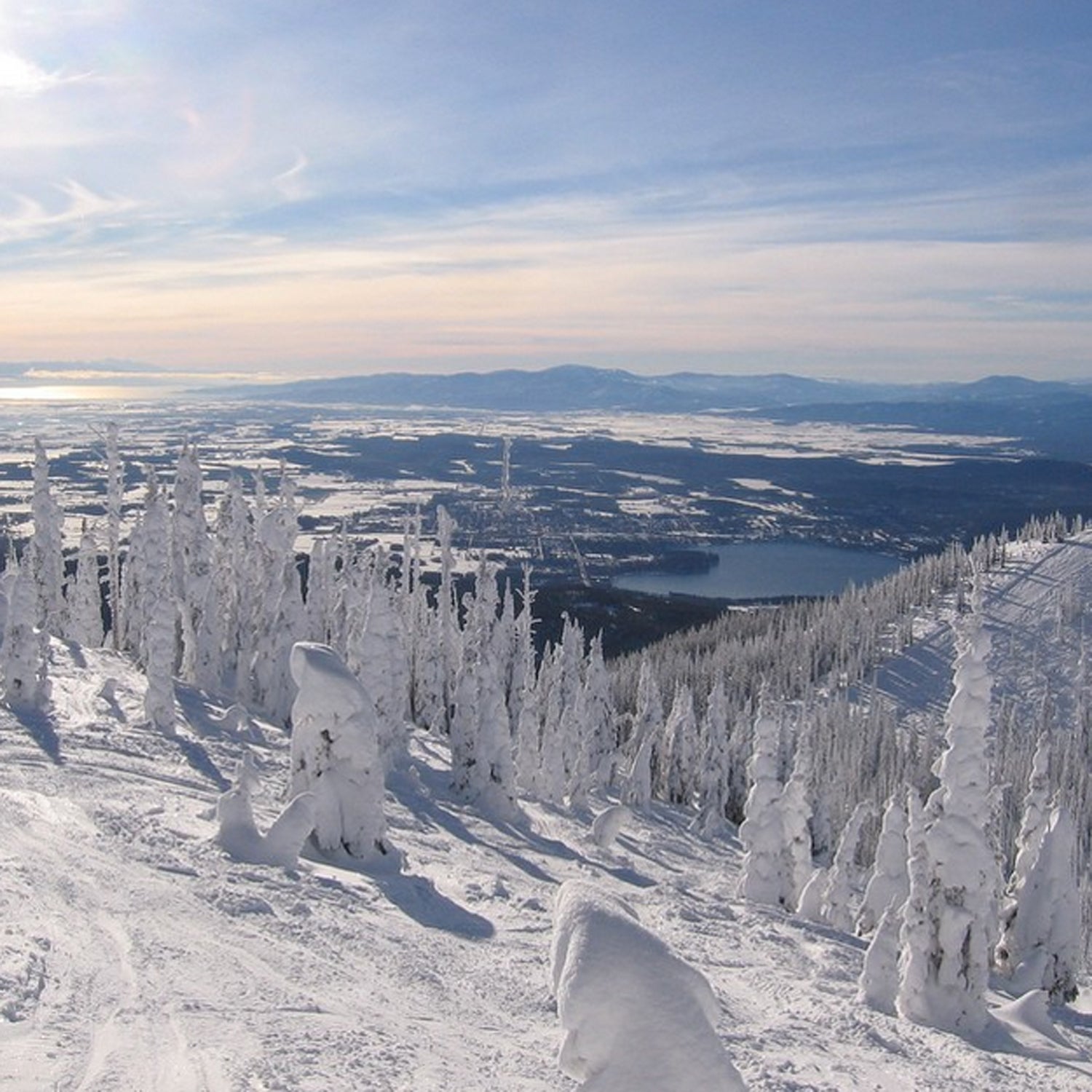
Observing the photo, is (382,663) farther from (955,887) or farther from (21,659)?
(955,887)

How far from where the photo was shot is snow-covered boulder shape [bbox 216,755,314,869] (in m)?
18.8

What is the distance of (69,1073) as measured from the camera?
33.1ft

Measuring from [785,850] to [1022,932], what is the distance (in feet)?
28.1

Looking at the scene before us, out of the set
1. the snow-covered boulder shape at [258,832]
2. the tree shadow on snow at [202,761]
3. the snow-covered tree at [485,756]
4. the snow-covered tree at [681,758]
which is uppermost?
the snow-covered boulder shape at [258,832]

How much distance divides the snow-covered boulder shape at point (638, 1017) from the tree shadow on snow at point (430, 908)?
1122cm

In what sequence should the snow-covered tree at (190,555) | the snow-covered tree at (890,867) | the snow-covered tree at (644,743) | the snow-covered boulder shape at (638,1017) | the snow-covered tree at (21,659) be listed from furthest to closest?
the snow-covered tree at (644,743)
the snow-covered tree at (190,555)
the snow-covered tree at (890,867)
the snow-covered tree at (21,659)
the snow-covered boulder shape at (638,1017)

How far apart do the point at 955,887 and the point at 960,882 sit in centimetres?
17

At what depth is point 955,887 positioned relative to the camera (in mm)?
21625

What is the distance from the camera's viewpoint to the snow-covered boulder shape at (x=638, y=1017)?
657 cm

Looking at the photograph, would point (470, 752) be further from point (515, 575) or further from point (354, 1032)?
point (515, 575)

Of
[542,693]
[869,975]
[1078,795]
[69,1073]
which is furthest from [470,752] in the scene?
[1078,795]

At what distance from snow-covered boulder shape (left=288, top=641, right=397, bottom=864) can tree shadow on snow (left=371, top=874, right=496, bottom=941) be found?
1.25 metres

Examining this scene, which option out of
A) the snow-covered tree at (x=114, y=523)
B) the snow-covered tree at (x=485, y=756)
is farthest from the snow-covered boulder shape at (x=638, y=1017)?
the snow-covered tree at (x=114, y=523)

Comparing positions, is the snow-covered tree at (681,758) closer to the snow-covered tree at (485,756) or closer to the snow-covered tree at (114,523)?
the snow-covered tree at (485,756)
